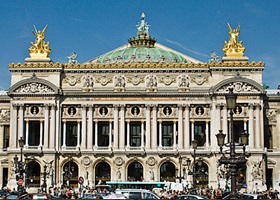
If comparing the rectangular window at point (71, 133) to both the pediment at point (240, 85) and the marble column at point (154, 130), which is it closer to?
the marble column at point (154, 130)

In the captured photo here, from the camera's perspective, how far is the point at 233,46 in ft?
303

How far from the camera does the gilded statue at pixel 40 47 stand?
93.2 m

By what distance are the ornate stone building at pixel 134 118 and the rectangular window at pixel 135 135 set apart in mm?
165

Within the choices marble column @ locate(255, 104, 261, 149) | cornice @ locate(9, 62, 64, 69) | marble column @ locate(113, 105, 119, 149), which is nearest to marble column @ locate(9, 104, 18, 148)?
cornice @ locate(9, 62, 64, 69)

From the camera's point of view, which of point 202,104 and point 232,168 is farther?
point 202,104

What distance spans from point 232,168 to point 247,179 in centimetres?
5779

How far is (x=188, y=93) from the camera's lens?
9012cm

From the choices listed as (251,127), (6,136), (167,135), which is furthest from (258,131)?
(6,136)

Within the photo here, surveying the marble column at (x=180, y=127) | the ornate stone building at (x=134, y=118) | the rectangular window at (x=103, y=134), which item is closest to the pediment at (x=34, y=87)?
the ornate stone building at (x=134, y=118)

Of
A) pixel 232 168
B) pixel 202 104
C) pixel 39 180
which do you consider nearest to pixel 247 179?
pixel 202 104

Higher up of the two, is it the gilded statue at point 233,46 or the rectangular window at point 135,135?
the gilded statue at point 233,46

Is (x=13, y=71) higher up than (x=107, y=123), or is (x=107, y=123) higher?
(x=13, y=71)

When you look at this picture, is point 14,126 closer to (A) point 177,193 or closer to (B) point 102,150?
(B) point 102,150

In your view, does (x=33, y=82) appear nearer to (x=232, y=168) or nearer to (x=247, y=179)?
(x=247, y=179)
